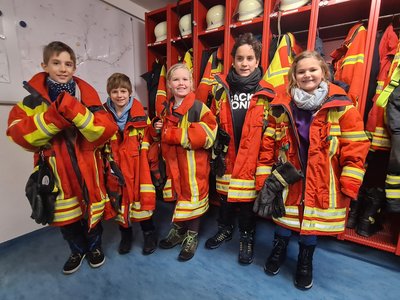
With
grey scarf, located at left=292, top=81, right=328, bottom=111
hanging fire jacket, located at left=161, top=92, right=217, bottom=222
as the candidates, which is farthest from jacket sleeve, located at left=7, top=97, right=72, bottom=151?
grey scarf, located at left=292, top=81, right=328, bottom=111

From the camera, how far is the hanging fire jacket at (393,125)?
1394 millimetres

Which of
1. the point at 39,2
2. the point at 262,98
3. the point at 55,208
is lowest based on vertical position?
the point at 55,208

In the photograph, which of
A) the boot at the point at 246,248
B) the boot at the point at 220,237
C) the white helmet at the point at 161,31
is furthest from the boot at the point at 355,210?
the white helmet at the point at 161,31

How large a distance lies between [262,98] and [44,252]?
218cm

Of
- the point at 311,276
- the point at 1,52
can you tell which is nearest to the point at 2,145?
the point at 1,52

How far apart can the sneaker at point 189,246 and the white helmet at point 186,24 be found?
2.08 metres

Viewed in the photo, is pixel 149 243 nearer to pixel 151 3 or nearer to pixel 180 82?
pixel 180 82

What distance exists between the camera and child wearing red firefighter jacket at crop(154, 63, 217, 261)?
1.57 m

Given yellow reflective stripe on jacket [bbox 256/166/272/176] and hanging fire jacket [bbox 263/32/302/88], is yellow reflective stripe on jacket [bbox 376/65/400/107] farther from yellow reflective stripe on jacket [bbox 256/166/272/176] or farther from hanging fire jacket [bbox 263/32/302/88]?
yellow reflective stripe on jacket [bbox 256/166/272/176]

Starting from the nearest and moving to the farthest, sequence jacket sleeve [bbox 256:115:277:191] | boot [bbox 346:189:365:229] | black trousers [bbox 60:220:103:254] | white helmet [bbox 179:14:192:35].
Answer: jacket sleeve [bbox 256:115:277:191] → black trousers [bbox 60:220:103:254] → boot [bbox 346:189:365:229] → white helmet [bbox 179:14:192:35]

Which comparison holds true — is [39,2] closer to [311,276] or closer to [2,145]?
[2,145]

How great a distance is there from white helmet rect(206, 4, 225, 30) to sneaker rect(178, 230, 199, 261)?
6.59 ft

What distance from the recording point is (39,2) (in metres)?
1.99

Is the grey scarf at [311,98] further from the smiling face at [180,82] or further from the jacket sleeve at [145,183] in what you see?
the jacket sleeve at [145,183]
